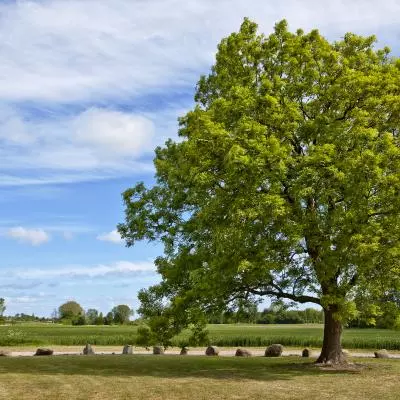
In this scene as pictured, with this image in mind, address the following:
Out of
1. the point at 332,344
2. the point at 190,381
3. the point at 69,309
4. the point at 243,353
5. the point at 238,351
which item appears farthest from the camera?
the point at 69,309

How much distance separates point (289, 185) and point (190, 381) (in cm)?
890

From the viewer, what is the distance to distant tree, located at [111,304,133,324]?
427ft

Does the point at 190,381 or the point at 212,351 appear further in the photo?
the point at 212,351

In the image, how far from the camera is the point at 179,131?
1145 inches

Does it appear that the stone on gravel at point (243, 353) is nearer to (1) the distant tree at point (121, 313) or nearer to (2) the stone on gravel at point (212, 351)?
(2) the stone on gravel at point (212, 351)

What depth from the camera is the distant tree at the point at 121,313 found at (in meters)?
130

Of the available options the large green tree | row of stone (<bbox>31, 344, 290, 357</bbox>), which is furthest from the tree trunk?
row of stone (<bbox>31, 344, 290, 357</bbox>)

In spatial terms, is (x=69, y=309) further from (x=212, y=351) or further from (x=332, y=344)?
(x=332, y=344)

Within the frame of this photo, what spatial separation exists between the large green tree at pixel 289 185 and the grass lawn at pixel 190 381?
2.55 m

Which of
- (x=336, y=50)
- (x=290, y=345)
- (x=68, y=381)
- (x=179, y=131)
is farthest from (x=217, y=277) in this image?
(x=290, y=345)

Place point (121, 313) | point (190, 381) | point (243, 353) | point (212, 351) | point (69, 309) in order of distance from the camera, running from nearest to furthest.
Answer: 1. point (190, 381)
2. point (243, 353)
3. point (212, 351)
4. point (121, 313)
5. point (69, 309)

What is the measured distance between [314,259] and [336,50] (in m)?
11.1

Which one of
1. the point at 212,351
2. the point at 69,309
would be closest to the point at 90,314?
the point at 69,309

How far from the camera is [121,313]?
5576 inches
